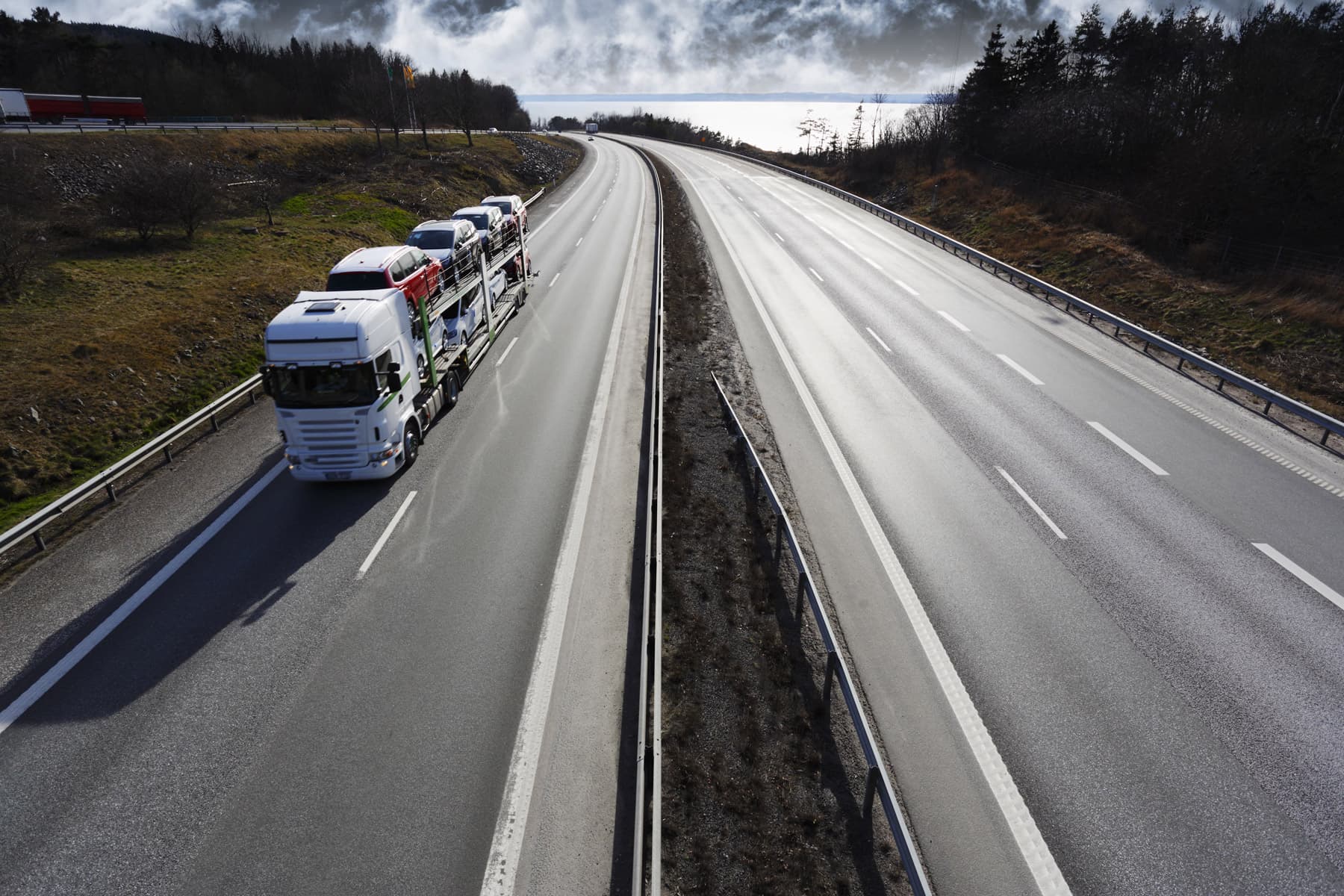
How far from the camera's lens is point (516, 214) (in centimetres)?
2570

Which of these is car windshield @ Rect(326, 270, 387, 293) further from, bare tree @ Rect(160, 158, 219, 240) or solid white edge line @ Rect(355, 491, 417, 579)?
bare tree @ Rect(160, 158, 219, 240)

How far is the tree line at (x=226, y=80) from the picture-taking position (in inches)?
2589

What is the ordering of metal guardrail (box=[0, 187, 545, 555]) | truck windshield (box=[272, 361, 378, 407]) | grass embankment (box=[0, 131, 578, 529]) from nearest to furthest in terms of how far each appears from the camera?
metal guardrail (box=[0, 187, 545, 555]), truck windshield (box=[272, 361, 378, 407]), grass embankment (box=[0, 131, 578, 529])

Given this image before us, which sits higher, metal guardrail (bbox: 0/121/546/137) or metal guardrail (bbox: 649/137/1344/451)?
metal guardrail (bbox: 0/121/546/137)

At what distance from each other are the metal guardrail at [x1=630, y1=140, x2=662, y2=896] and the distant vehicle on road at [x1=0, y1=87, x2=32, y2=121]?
181 feet

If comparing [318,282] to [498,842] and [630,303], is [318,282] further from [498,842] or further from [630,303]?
[498,842]

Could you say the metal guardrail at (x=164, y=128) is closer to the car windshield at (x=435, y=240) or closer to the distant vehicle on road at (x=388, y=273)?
the car windshield at (x=435, y=240)

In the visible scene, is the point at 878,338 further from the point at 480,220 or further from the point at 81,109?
the point at 81,109

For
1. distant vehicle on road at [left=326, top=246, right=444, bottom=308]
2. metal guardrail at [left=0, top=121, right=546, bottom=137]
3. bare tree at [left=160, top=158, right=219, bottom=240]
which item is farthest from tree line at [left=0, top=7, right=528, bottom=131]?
distant vehicle on road at [left=326, top=246, right=444, bottom=308]

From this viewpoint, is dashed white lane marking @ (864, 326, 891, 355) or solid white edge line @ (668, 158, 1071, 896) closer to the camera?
solid white edge line @ (668, 158, 1071, 896)

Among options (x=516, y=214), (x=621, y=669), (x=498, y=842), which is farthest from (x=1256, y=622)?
(x=516, y=214)

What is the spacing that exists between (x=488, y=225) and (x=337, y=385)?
1361 cm

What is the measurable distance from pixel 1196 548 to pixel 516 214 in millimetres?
23827

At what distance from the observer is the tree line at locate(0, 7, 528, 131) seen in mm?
65769
